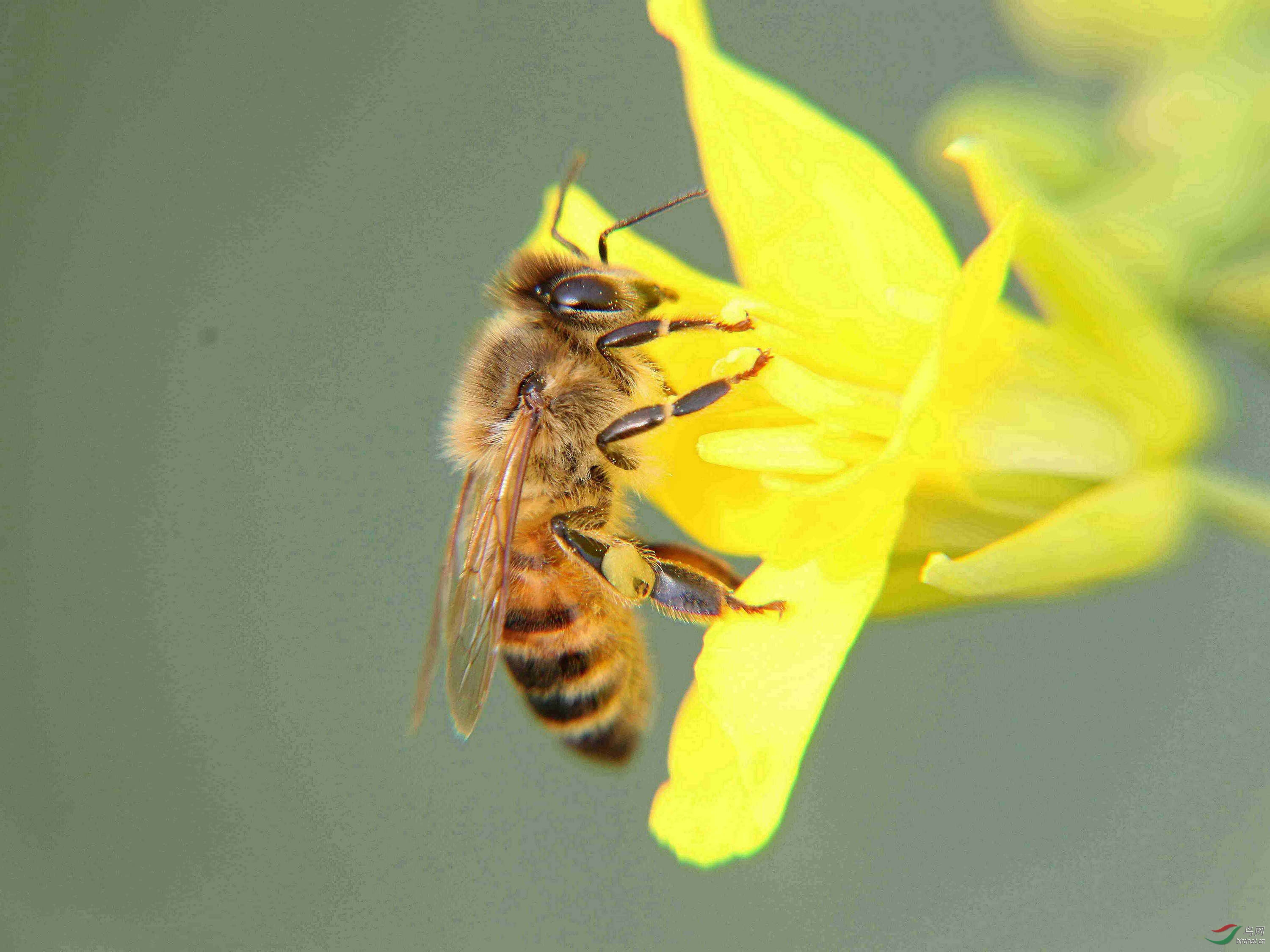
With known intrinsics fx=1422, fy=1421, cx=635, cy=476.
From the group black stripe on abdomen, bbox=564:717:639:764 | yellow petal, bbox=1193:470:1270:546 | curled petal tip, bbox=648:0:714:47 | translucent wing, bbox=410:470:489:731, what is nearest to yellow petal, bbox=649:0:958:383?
curled petal tip, bbox=648:0:714:47

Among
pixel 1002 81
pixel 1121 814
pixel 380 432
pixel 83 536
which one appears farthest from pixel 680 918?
pixel 1002 81

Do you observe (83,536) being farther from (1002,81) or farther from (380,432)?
(1002,81)

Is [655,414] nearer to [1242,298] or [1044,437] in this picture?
[1044,437]

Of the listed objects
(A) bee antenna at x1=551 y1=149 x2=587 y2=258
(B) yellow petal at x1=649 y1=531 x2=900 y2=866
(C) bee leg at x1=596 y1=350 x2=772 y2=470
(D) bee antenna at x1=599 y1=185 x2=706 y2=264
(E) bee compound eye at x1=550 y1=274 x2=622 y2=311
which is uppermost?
(A) bee antenna at x1=551 y1=149 x2=587 y2=258

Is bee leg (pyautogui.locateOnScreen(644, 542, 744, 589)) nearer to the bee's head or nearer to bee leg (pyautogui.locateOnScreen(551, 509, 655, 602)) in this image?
bee leg (pyautogui.locateOnScreen(551, 509, 655, 602))

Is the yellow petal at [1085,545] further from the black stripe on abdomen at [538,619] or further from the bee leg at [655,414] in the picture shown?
the black stripe on abdomen at [538,619]

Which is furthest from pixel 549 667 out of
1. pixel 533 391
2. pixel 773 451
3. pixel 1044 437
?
pixel 1044 437
